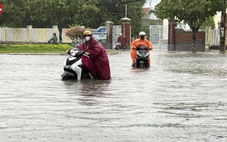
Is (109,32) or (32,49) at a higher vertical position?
(109,32)

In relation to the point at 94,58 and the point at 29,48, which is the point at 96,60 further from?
the point at 29,48

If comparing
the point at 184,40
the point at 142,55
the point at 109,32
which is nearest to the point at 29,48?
the point at 184,40

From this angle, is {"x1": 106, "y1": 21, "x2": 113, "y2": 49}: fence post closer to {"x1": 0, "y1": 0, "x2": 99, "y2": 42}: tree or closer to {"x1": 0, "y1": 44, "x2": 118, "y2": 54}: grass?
{"x1": 0, "y1": 0, "x2": 99, "y2": 42}: tree

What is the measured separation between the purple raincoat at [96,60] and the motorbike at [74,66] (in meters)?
0.14

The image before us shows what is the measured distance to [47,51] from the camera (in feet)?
120

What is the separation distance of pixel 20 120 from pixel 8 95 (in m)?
3.13

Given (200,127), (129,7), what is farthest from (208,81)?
(129,7)

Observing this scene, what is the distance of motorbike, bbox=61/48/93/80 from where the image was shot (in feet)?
44.8

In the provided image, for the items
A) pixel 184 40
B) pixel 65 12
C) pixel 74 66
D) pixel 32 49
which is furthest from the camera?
pixel 65 12

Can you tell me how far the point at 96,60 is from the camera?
1399 centimetres


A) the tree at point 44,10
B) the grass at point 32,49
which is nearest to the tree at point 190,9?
the grass at point 32,49

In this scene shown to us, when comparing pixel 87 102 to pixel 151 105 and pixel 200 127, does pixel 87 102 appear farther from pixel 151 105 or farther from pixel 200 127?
pixel 200 127

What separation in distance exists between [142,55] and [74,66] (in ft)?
21.0

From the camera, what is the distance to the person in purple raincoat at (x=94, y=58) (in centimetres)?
1377
